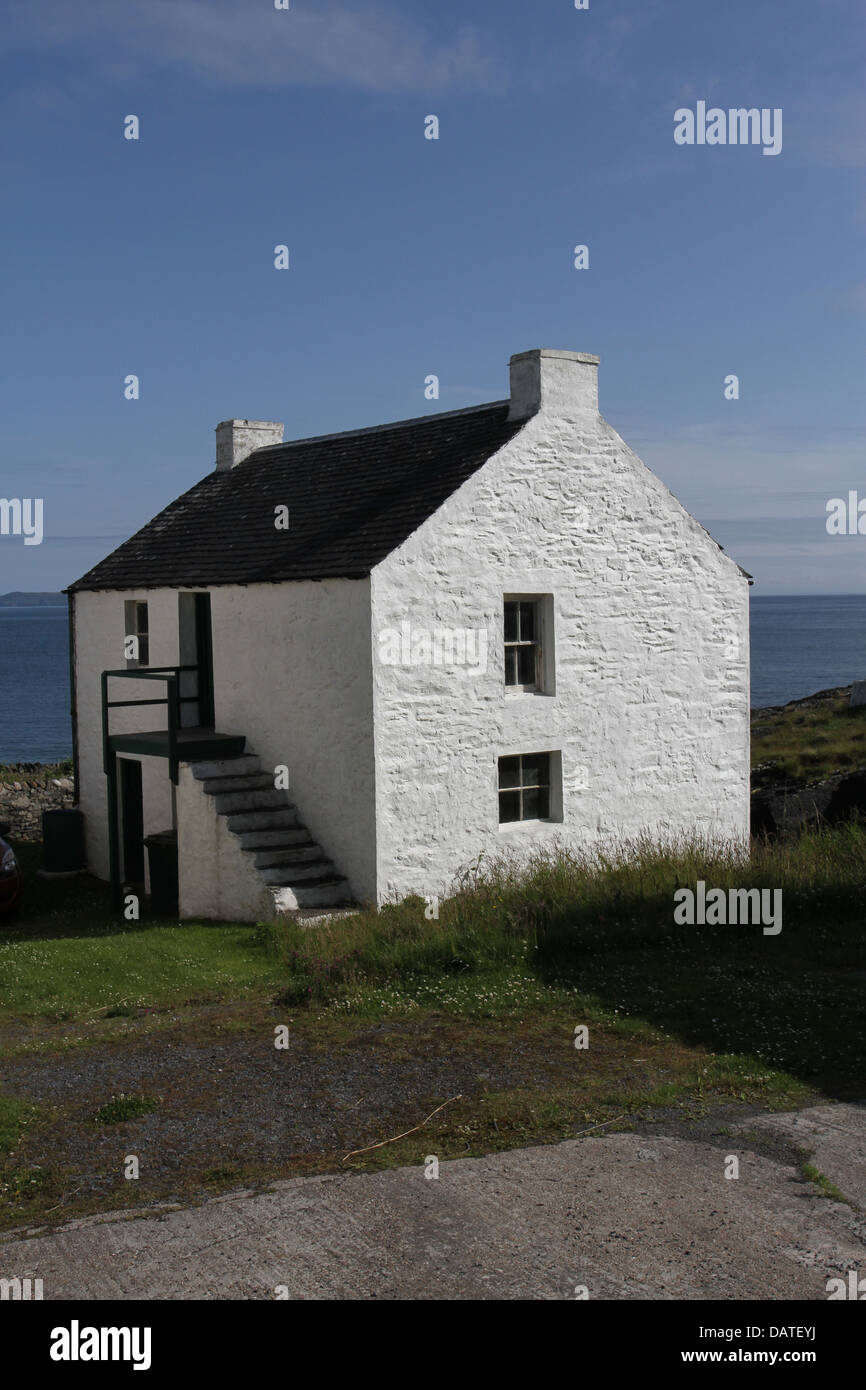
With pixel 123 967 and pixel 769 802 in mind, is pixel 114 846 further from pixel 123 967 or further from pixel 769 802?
pixel 769 802

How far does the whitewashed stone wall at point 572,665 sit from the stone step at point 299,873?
950 millimetres

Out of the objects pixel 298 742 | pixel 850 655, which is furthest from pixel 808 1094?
pixel 850 655

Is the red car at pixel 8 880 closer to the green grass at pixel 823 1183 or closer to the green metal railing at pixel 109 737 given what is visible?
the green metal railing at pixel 109 737

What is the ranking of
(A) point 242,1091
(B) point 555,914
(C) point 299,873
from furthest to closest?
(C) point 299,873
(B) point 555,914
(A) point 242,1091

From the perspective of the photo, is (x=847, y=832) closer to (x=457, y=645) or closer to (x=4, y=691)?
(x=457, y=645)

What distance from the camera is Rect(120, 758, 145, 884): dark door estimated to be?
20.1m

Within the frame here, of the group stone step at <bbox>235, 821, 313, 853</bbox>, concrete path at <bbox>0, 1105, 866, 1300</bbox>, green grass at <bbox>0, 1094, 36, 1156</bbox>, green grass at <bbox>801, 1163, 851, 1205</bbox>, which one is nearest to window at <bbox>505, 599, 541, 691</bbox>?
stone step at <bbox>235, 821, 313, 853</bbox>

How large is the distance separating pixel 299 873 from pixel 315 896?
461 millimetres

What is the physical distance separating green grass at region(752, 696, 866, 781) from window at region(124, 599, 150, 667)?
17390mm

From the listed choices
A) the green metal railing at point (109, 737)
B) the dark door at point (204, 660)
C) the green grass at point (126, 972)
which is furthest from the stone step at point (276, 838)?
the dark door at point (204, 660)

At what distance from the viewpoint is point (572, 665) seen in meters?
17.4

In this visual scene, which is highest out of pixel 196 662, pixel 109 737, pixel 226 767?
pixel 196 662

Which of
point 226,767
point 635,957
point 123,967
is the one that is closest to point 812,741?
point 226,767

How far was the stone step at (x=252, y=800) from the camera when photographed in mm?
16578
